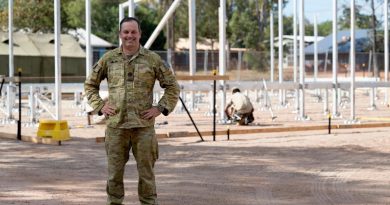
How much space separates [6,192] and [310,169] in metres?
4.55

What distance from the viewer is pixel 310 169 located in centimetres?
1176

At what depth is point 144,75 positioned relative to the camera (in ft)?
22.3

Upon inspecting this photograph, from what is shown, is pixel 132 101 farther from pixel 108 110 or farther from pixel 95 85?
pixel 95 85

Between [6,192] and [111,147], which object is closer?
[111,147]

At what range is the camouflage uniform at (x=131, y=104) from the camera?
6.77 meters

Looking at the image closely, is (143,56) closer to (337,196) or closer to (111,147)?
(111,147)

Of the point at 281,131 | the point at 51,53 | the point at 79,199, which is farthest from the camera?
the point at 51,53

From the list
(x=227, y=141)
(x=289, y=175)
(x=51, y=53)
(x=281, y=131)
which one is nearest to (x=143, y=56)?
(x=289, y=175)

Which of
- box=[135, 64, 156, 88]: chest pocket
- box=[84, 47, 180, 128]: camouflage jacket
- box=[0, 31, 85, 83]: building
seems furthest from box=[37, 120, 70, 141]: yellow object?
box=[0, 31, 85, 83]: building

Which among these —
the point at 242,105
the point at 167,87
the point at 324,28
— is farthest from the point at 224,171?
the point at 324,28

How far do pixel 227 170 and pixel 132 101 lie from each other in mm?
4992

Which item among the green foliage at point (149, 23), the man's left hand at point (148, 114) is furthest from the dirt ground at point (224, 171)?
the green foliage at point (149, 23)

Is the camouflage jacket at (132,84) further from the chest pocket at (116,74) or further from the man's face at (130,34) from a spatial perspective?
the man's face at (130,34)

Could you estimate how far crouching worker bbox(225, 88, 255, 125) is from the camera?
21281 millimetres
